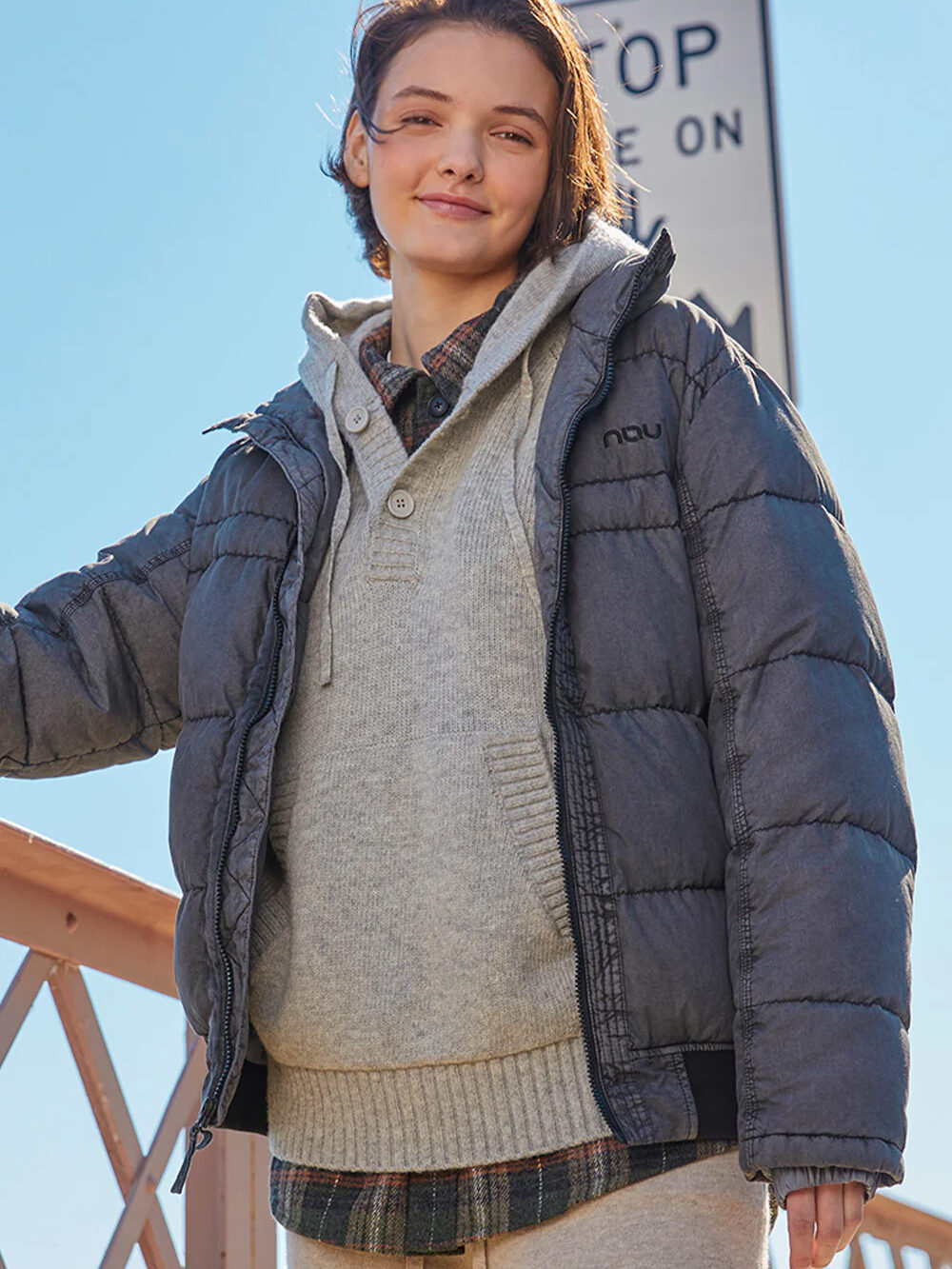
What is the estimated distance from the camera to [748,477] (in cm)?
168

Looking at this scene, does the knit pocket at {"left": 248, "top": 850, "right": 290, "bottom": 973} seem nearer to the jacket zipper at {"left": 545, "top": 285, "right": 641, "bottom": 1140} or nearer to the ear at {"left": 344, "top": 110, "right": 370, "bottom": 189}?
the jacket zipper at {"left": 545, "top": 285, "right": 641, "bottom": 1140}

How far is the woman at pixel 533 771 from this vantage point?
1.51 m

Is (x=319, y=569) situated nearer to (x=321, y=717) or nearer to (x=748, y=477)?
(x=321, y=717)

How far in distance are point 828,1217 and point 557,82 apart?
1.25 meters

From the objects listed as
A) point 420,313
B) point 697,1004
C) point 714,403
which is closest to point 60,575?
point 420,313

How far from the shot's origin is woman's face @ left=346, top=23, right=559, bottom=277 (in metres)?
1.94

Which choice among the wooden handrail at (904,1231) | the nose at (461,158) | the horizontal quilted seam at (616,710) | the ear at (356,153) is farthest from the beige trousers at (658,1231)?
the wooden handrail at (904,1231)

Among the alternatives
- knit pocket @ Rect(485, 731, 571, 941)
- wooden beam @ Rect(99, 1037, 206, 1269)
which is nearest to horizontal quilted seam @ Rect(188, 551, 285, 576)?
knit pocket @ Rect(485, 731, 571, 941)

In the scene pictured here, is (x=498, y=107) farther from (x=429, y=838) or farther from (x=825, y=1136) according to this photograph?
(x=825, y=1136)

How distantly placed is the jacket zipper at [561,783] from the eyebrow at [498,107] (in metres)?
0.35

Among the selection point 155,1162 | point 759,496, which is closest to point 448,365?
point 759,496

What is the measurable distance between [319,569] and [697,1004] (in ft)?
2.01

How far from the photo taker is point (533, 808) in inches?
63.4

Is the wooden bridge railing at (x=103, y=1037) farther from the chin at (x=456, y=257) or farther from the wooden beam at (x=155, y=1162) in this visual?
the chin at (x=456, y=257)
